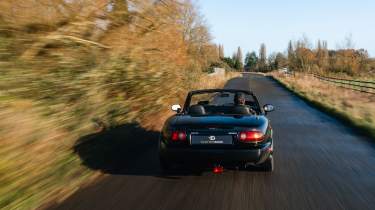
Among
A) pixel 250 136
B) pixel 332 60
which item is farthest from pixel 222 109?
pixel 332 60

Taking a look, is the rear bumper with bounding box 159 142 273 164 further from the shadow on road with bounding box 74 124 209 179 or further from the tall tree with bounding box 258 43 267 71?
the tall tree with bounding box 258 43 267 71

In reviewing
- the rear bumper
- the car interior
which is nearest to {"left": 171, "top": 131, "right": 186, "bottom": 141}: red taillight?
the rear bumper

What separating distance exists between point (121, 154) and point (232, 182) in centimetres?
274

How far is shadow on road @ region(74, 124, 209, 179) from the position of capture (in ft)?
24.7

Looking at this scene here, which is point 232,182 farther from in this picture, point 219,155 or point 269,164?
point 269,164

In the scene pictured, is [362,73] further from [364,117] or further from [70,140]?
[70,140]

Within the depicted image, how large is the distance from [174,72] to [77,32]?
6.07 m

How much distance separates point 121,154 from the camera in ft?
29.4

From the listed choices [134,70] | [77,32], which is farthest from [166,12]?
[77,32]

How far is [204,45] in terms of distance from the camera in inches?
2079

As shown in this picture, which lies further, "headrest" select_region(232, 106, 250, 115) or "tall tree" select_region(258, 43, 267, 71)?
"tall tree" select_region(258, 43, 267, 71)

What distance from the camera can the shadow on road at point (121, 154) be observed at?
7.54m

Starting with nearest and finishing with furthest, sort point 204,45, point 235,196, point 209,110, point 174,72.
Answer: point 235,196
point 209,110
point 174,72
point 204,45

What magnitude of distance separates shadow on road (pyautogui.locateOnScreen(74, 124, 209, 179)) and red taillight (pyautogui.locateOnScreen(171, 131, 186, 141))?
23.7 inches
